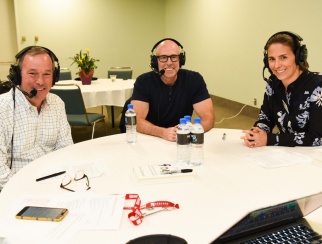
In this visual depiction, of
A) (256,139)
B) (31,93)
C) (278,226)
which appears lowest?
(278,226)

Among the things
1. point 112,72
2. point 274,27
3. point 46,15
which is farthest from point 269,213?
point 46,15

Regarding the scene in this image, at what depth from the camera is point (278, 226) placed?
1101 mm

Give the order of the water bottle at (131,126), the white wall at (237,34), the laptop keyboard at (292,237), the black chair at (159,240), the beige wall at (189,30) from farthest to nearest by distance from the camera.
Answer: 1. the beige wall at (189,30)
2. the white wall at (237,34)
3. the water bottle at (131,126)
4. the laptop keyboard at (292,237)
5. the black chair at (159,240)

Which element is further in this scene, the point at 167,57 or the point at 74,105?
the point at 74,105

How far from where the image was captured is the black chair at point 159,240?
0.89 meters

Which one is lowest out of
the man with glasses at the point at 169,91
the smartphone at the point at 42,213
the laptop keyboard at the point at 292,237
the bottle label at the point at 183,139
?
the laptop keyboard at the point at 292,237

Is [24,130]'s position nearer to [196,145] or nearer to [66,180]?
[66,180]

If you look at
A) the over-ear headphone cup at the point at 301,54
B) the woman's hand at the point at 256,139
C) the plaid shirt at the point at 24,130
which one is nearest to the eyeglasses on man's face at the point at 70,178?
the plaid shirt at the point at 24,130

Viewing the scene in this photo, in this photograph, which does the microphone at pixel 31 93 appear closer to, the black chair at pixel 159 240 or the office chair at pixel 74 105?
the black chair at pixel 159 240

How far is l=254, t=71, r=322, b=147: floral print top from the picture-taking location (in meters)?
1.72

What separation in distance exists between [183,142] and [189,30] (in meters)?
6.02

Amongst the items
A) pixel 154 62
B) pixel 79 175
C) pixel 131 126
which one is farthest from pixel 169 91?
pixel 79 175

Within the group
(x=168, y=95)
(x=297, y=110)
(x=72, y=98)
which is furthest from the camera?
(x=72, y=98)

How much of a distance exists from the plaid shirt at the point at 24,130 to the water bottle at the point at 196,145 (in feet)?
2.71
